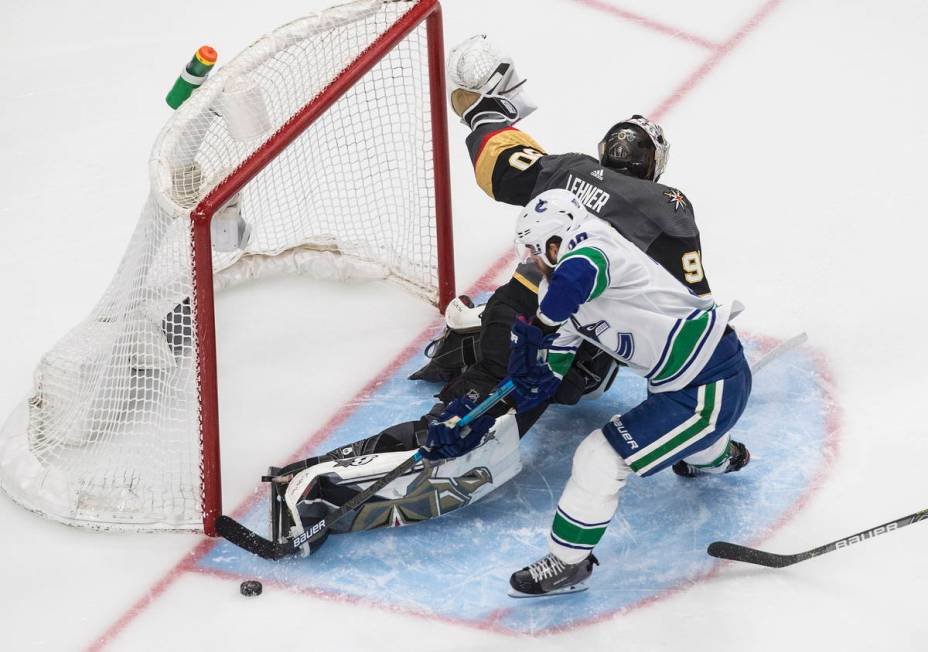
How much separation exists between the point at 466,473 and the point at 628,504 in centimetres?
44

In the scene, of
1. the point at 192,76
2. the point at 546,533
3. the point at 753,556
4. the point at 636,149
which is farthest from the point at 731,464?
the point at 192,76

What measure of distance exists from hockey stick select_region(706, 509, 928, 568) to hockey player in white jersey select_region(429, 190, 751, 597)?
0.25 m

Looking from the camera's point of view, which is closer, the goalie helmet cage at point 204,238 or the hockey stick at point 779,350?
the goalie helmet cage at point 204,238

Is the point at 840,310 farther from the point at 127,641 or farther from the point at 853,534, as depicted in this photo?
the point at 127,641

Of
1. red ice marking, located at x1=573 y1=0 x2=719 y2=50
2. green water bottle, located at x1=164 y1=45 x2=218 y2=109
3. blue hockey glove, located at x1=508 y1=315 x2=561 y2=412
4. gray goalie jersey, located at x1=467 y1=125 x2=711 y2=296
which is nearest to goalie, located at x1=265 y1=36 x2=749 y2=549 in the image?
gray goalie jersey, located at x1=467 y1=125 x2=711 y2=296

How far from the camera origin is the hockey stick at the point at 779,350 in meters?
5.11

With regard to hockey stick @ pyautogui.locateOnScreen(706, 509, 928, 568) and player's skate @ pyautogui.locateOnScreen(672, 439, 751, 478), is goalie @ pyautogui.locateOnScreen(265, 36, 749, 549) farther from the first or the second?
hockey stick @ pyautogui.locateOnScreen(706, 509, 928, 568)

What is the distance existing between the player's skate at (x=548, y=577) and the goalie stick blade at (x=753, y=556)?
1.16ft

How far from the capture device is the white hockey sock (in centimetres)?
436

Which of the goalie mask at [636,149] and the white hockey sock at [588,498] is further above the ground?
the goalie mask at [636,149]

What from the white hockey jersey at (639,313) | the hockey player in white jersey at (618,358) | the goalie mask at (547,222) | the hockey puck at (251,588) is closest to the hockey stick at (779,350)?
the hockey player in white jersey at (618,358)

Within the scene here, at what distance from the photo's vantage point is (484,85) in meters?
4.87

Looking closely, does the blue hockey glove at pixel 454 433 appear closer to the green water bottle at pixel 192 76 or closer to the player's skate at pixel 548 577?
the player's skate at pixel 548 577

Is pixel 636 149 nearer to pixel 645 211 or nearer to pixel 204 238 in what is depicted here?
pixel 645 211
